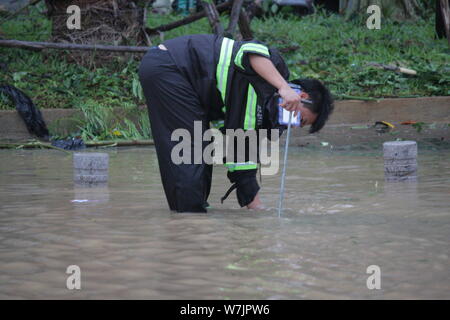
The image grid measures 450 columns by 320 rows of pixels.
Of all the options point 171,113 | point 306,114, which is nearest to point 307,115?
point 306,114

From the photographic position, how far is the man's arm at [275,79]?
4629 millimetres

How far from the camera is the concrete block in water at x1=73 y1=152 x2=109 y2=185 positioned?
21.8 ft

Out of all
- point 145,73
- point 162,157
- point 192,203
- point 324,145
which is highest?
point 145,73

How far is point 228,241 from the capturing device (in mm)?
4496

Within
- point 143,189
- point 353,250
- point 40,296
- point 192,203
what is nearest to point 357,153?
point 143,189

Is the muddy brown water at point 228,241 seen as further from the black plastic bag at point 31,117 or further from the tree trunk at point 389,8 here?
the tree trunk at point 389,8

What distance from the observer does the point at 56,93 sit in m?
10.5

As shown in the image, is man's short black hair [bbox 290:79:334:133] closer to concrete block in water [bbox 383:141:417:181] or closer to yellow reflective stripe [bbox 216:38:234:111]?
yellow reflective stripe [bbox 216:38:234:111]

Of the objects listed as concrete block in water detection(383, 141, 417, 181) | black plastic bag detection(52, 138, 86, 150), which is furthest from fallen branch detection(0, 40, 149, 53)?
concrete block in water detection(383, 141, 417, 181)

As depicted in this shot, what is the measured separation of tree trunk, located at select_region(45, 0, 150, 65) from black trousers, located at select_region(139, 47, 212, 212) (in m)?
6.39

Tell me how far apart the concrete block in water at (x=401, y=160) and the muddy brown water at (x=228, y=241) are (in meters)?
0.15

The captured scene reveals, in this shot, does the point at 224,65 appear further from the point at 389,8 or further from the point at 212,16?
the point at 389,8

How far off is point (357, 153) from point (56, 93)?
4.30 metres
